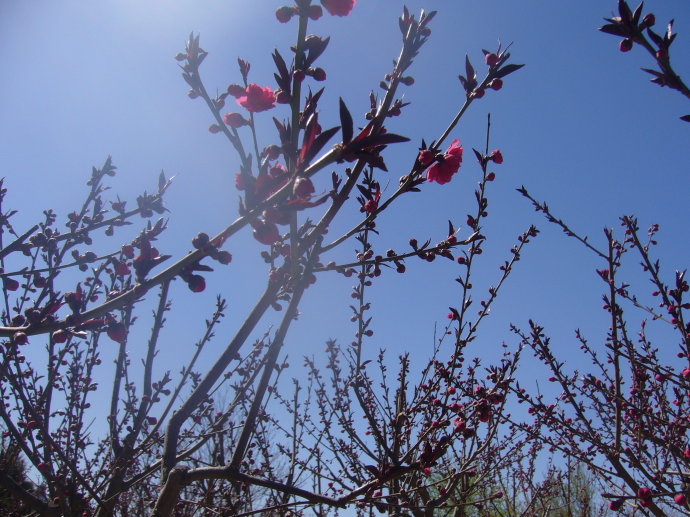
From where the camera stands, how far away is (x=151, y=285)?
1432mm

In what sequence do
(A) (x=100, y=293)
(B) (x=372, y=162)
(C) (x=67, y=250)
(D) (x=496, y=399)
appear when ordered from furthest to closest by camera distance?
(A) (x=100, y=293) < (C) (x=67, y=250) < (D) (x=496, y=399) < (B) (x=372, y=162)

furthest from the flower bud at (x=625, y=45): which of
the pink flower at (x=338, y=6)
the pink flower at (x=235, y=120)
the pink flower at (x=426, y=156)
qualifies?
the pink flower at (x=235, y=120)

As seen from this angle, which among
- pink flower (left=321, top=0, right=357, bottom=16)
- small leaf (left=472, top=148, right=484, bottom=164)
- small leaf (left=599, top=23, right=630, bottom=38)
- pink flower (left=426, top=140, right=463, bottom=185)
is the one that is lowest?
pink flower (left=426, top=140, right=463, bottom=185)

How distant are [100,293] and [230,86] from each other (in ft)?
11.3

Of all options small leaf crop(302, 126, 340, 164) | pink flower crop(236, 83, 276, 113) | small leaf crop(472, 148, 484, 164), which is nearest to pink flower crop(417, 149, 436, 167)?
small leaf crop(302, 126, 340, 164)

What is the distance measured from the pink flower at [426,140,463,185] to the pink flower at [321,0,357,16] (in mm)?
722

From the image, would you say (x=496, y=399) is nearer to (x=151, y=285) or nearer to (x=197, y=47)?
(x=151, y=285)

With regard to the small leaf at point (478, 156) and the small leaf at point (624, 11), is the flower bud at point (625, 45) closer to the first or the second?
the small leaf at point (624, 11)


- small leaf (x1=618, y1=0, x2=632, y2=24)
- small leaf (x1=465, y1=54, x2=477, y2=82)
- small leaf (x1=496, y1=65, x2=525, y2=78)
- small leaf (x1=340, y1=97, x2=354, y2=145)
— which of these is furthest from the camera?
small leaf (x1=465, y1=54, x2=477, y2=82)

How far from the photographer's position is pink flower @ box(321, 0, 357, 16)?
5.41ft

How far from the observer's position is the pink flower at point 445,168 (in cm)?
189

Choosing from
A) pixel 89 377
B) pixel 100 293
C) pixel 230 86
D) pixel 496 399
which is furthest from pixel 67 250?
pixel 496 399

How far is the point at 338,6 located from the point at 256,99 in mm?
506

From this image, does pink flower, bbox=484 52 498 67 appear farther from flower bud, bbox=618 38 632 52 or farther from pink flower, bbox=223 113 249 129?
pink flower, bbox=223 113 249 129
